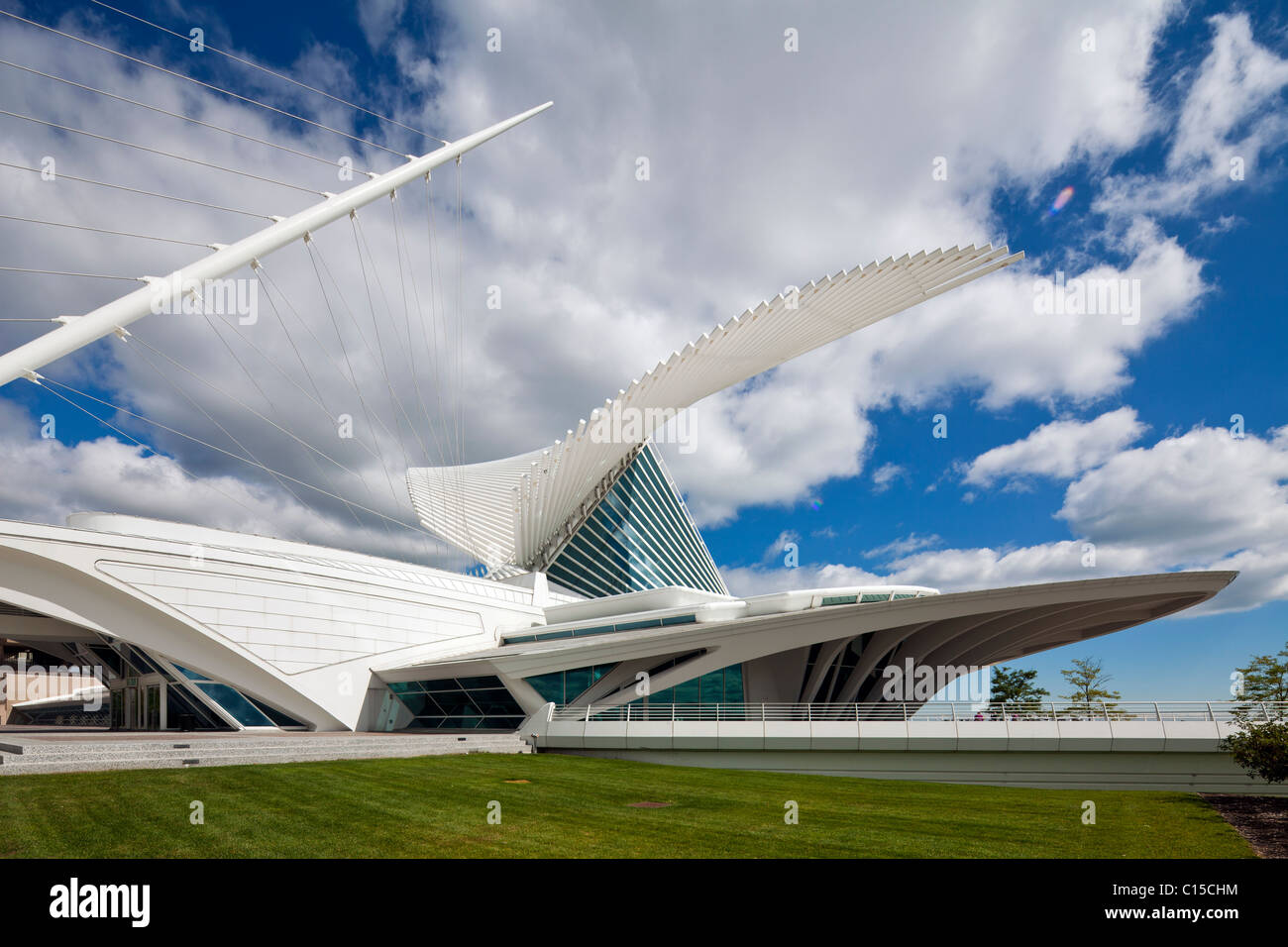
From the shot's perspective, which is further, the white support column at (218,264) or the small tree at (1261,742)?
the small tree at (1261,742)

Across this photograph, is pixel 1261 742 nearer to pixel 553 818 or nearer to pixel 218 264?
pixel 553 818

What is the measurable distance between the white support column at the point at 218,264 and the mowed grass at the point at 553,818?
667cm

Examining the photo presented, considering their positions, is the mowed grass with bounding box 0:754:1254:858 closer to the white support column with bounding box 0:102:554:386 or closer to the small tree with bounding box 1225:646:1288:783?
the small tree with bounding box 1225:646:1288:783

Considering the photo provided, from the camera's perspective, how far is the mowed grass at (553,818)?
879 centimetres

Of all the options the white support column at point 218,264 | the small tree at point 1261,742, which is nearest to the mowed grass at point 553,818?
the small tree at point 1261,742

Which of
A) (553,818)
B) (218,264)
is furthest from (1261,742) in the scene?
(218,264)

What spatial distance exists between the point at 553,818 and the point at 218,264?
37.8ft

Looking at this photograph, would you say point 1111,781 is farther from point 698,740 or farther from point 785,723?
point 698,740

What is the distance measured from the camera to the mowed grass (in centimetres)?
879

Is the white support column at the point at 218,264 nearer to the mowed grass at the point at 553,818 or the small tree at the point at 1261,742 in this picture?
the mowed grass at the point at 553,818

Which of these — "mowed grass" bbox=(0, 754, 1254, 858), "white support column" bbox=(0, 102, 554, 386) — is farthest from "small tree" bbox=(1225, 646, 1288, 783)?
"white support column" bbox=(0, 102, 554, 386)

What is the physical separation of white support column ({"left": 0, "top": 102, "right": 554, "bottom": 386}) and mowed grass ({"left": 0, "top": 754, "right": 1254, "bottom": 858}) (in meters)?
6.67

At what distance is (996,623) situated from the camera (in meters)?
28.1

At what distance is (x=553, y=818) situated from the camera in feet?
36.0
